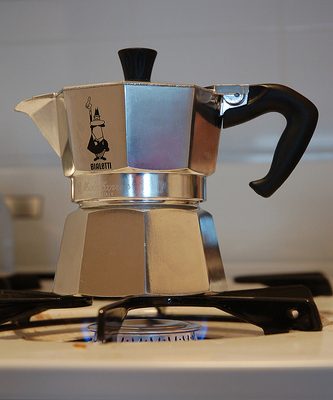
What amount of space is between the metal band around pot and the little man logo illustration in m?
0.03

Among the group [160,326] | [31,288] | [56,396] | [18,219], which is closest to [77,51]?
[18,219]

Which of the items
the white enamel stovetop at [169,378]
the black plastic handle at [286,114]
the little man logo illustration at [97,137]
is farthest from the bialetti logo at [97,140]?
the white enamel stovetop at [169,378]

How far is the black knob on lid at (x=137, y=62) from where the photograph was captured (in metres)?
0.62

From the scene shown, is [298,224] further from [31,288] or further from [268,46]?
[31,288]

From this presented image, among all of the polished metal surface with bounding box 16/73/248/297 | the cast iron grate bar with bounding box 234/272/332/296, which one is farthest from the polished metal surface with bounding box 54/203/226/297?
the cast iron grate bar with bounding box 234/272/332/296

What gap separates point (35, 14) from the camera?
3.19ft

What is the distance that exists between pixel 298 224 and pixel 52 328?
1.48 feet

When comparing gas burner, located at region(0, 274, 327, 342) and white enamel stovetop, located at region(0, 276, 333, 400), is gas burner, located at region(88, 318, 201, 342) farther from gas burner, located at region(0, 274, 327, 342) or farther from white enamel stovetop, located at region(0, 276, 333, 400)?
white enamel stovetop, located at region(0, 276, 333, 400)

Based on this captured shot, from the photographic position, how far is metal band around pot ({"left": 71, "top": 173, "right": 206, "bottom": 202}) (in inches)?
23.2

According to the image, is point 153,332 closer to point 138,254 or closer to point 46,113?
point 138,254

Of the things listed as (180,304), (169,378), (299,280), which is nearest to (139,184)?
(180,304)

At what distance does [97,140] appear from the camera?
60cm

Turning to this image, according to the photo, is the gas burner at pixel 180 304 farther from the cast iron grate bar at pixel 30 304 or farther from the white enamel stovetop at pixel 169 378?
the white enamel stovetop at pixel 169 378

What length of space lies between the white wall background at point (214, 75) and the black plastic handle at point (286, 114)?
304 millimetres
